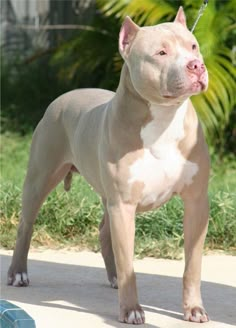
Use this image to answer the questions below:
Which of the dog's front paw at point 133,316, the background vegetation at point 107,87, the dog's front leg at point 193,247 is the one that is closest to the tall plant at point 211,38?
the background vegetation at point 107,87

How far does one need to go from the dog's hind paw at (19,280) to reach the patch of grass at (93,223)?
1.12 m

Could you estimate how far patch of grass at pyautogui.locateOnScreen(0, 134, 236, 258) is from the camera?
23.9ft

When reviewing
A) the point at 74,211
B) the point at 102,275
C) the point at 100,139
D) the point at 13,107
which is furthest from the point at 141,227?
the point at 13,107

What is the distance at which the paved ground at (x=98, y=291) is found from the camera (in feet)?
17.3

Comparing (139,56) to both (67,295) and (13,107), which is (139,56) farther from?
(13,107)

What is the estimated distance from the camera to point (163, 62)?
4.88 m

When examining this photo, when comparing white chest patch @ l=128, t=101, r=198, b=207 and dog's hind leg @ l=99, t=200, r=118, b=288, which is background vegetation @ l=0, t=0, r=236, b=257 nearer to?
dog's hind leg @ l=99, t=200, r=118, b=288

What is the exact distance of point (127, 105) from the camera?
518 centimetres

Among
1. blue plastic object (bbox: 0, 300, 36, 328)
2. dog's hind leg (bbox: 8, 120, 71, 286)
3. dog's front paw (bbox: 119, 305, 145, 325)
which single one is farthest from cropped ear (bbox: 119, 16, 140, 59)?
blue plastic object (bbox: 0, 300, 36, 328)

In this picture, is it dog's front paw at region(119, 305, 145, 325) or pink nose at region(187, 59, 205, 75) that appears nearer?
pink nose at region(187, 59, 205, 75)

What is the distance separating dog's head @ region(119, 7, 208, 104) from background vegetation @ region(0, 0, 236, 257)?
2.30 meters

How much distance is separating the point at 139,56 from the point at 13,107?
25.6 feet

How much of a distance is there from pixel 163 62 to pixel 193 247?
41.1 inches

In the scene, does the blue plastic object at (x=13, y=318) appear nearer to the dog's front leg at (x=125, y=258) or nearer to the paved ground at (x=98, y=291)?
the paved ground at (x=98, y=291)
